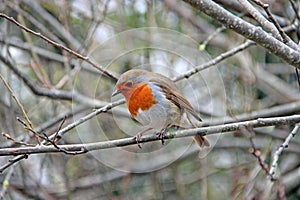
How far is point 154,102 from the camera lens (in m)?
1.88

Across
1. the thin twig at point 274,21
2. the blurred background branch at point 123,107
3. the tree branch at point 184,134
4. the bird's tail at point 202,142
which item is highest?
the blurred background branch at point 123,107

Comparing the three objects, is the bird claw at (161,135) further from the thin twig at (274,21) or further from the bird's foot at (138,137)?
the thin twig at (274,21)

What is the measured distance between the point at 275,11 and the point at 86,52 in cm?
125

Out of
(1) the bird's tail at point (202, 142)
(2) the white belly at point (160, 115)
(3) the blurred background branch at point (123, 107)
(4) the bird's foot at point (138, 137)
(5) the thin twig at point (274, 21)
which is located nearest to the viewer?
(5) the thin twig at point (274, 21)

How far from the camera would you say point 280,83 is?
11.8 ft

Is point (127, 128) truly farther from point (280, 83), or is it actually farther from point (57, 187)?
point (280, 83)

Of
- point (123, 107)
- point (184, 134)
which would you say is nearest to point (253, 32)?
point (184, 134)

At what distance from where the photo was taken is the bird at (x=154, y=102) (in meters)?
1.73

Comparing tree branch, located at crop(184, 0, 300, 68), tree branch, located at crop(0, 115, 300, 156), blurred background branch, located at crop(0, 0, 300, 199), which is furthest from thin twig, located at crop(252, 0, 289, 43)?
blurred background branch, located at crop(0, 0, 300, 199)

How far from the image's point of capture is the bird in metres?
1.73

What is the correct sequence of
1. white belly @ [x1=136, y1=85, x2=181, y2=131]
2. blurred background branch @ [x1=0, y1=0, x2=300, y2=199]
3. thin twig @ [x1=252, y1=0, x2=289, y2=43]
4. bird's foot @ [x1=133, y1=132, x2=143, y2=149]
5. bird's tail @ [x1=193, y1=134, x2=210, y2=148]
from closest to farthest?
thin twig @ [x1=252, y1=0, x2=289, y2=43], bird's foot @ [x1=133, y1=132, x2=143, y2=149], white belly @ [x1=136, y1=85, x2=181, y2=131], bird's tail @ [x1=193, y1=134, x2=210, y2=148], blurred background branch @ [x1=0, y1=0, x2=300, y2=199]

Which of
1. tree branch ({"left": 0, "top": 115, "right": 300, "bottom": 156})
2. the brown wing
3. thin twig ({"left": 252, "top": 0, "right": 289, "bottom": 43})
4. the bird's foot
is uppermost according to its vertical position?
the brown wing

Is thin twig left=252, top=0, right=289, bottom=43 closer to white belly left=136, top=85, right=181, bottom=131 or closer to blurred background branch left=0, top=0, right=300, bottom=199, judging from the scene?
white belly left=136, top=85, right=181, bottom=131

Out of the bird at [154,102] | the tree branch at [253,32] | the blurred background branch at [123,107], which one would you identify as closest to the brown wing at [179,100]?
the bird at [154,102]
